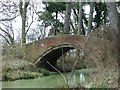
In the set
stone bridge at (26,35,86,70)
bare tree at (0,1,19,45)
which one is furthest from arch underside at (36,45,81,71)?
bare tree at (0,1,19,45)

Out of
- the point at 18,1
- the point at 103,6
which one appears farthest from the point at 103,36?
the point at 18,1

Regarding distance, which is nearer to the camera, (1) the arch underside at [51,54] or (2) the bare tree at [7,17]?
(1) the arch underside at [51,54]

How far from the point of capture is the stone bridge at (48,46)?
13.0 m

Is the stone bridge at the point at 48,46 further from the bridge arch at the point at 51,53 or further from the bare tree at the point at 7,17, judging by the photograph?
the bare tree at the point at 7,17

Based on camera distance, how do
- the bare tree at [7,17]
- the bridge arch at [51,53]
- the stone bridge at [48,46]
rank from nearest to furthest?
the stone bridge at [48,46] → the bridge arch at [51,53] → the bare tree at [7,17]

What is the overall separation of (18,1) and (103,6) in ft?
15.7

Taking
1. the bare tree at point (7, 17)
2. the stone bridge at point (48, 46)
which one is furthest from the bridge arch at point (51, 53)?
the bare tree at point (7, 17)

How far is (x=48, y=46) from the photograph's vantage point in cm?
1364

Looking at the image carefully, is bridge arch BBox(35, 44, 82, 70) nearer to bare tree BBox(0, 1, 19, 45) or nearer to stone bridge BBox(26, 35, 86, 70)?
stone bridge BBox(26, 35, 86, 70)

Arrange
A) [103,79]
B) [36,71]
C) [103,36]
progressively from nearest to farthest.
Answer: [103,79] < [103,36] < [36,71]

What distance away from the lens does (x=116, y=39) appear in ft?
22.2

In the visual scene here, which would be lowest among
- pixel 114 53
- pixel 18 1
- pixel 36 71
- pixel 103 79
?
pixel 36 71

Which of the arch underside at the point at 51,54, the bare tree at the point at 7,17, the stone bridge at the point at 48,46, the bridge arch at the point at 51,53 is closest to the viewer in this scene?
the stone bridge at the point at 48,46

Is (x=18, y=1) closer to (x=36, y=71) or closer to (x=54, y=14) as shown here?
(x=54, y=14)
